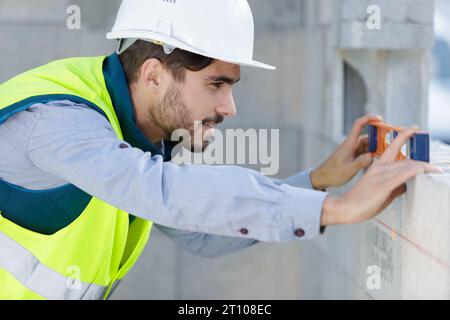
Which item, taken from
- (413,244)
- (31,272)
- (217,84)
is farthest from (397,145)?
(31,272)

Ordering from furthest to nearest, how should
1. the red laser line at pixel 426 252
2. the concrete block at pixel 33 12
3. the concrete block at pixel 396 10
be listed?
the concrete block at pixel 33 12 < the concrete block at pixel 396 10 < the red laser line at pixel 426 252

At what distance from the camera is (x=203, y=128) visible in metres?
2.50

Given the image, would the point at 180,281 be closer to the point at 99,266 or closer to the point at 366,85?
the point at 366,85

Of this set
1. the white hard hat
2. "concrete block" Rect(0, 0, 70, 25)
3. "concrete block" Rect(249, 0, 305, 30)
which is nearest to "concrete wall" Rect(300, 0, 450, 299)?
"concrete block" Rect(249, 0, 305, 30)

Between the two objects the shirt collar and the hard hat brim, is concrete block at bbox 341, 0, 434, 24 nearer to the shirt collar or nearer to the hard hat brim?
the hard hat brim

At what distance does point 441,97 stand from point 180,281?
12.6 ft

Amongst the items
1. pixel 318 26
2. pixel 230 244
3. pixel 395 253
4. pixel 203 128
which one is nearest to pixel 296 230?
pixel 395 253

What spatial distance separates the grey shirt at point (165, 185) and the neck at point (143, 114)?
1.35 feet

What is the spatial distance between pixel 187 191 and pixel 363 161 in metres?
0.85

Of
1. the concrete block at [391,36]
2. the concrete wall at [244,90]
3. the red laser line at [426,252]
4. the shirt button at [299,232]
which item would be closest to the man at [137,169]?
the shirt button at [299,232]

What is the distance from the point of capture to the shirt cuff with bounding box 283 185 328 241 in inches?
72.6

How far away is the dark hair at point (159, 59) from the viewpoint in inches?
95.4

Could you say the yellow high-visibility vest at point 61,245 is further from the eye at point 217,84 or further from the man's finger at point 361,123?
the man's finger at point 361,123

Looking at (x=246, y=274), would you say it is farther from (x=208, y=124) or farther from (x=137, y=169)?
(x=137, y=169)
